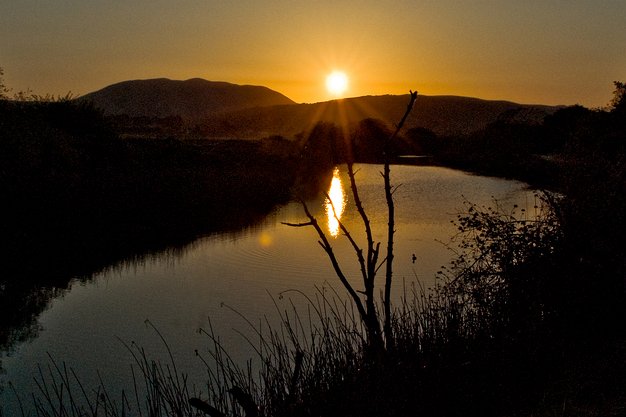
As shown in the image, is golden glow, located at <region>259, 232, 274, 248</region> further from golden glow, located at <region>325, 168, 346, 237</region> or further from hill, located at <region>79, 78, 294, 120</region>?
hill, located at <region>79, 78, 294, 120</region>

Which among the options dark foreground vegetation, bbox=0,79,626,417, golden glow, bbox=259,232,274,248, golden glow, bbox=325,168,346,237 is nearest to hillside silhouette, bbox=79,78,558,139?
golden glow, bbox=325,168,346,237

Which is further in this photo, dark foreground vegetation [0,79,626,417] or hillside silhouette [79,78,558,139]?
hillside silhouette [79,78,558,139]

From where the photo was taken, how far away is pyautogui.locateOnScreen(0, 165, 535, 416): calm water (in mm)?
12523

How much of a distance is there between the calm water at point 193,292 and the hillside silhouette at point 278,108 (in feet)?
322

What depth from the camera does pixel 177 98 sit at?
185m

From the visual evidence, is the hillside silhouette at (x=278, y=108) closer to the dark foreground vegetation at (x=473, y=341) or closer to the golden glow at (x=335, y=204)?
the golden glow at (x=335, y=204)

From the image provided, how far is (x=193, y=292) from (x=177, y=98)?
17380 centimetres

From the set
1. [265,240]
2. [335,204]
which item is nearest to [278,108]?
[335,204]

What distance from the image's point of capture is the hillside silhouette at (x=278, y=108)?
142 metres

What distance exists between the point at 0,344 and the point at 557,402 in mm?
10851

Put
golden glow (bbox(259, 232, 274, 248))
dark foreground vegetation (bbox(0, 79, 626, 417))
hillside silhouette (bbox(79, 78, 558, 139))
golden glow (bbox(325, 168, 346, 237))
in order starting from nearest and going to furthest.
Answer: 1. dark foreground vegetation (bbox(0, 79, 626, 417))
2. golden glow (bbox(259, 232, 274, 248))
3. golden glow (bbox(325, 168, 346, 237))
4. hillside silhouette (bbox(79, 78, 558, 139))

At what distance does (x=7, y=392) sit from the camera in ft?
35.2

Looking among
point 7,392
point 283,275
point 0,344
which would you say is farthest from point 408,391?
point 283,275

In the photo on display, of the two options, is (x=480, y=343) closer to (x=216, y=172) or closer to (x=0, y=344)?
(x=0, y=344)
